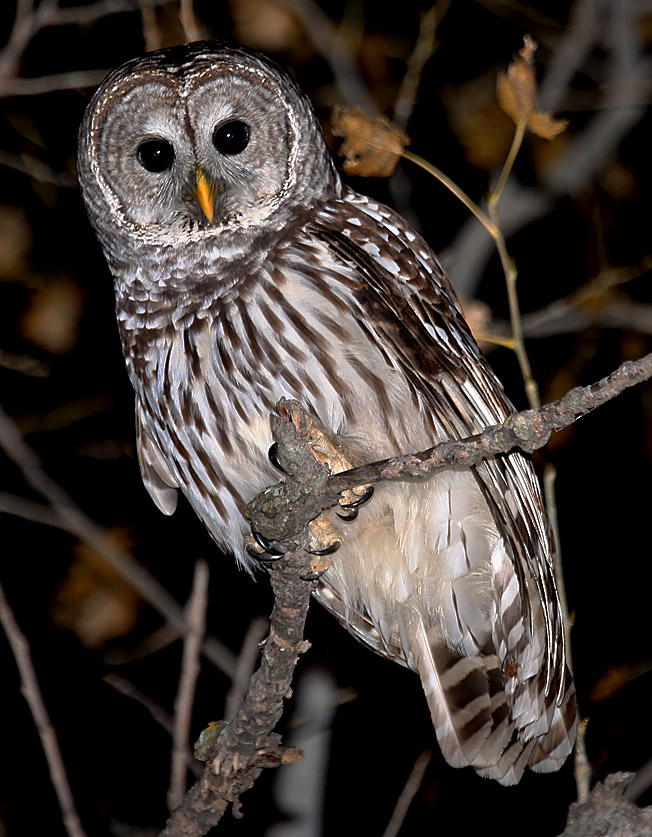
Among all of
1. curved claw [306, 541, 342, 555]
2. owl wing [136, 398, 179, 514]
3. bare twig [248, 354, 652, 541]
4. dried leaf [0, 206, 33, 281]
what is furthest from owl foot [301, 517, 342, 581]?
dried leaf [0, 206, 33, 281]

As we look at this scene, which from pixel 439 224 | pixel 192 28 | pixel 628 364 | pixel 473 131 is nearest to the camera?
pixel 628 364

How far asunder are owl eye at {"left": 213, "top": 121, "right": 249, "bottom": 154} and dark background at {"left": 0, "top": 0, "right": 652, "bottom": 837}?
2.09 meters

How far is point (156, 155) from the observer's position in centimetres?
297

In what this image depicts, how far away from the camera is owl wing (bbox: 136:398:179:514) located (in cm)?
321

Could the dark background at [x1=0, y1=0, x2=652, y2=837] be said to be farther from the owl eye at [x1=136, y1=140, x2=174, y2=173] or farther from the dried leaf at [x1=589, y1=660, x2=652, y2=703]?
the owl eye at [x1=136, y1=140, x2=174, y2=173]

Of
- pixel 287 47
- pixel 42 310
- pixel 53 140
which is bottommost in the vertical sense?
pixel 42 310

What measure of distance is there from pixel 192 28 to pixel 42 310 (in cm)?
227

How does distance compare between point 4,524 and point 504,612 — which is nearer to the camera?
point 504,612

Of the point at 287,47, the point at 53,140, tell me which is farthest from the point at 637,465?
the point at 53,140

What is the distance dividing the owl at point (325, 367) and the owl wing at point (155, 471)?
0.07 feet

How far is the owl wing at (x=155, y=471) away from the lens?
10.5ft

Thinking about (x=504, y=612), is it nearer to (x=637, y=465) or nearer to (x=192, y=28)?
Answer: (x=192, y=28)

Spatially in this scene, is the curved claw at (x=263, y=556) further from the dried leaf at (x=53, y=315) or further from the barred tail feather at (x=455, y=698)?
the dried leaf at (x=53, y=315)

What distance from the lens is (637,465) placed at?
20.1 feet
